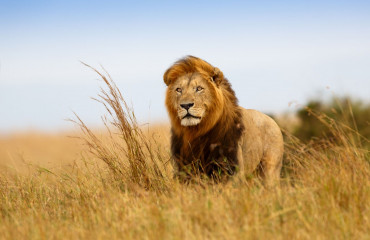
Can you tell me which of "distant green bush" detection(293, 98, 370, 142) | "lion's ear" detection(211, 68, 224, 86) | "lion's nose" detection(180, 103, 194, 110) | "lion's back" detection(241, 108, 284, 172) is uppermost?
"lion's ear" detection(211, 68, 224, 86)

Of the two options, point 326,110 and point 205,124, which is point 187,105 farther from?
point 326,110

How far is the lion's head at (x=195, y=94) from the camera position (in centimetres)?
503

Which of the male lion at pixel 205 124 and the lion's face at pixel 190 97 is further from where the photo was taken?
the male lion at pixel 205 124

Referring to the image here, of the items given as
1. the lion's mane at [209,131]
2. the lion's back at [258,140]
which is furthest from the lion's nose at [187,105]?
the lion's back at [258,140]

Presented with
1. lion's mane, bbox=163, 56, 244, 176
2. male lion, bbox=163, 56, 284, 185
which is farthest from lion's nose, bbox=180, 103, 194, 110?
lion's mane, bbox=163, 56, 244, 176

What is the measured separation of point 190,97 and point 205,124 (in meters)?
0.38

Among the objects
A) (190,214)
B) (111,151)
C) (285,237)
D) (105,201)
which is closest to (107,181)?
(111,151)

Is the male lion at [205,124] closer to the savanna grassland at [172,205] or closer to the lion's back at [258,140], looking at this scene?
the lion's back at [258,140]

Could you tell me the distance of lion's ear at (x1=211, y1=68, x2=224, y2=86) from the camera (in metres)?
5.37

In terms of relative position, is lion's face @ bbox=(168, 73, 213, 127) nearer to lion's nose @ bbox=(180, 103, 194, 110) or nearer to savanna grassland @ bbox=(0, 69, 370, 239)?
lion's nose @ bbox=(180, 103, 194, 110)

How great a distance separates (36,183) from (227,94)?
2.63 meters

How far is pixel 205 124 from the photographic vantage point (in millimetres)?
5234

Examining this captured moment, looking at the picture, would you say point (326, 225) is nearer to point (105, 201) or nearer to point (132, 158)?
point (105, 201)

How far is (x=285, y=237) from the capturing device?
3428mm
